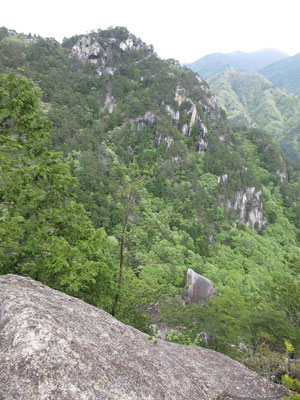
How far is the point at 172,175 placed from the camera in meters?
60.0

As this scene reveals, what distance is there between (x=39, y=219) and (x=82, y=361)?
4.69 metres

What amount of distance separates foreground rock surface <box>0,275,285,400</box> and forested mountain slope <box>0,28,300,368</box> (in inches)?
186

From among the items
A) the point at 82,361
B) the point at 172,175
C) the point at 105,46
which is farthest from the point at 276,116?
the point at 82,361

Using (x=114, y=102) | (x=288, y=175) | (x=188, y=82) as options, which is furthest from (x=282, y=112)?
(x=114, y=102)

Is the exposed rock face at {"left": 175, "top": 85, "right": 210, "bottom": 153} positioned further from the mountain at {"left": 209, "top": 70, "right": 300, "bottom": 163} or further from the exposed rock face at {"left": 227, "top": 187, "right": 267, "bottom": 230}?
the mountain at {"left": 209, "top": 70, "right": 300, "bottom": 163}

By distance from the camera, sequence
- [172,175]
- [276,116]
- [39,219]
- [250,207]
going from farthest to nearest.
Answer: [276,116] < [250,207] < [172,175] < [39,219]

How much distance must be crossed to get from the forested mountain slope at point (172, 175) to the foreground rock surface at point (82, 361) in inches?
186

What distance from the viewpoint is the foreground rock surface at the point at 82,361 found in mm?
2951

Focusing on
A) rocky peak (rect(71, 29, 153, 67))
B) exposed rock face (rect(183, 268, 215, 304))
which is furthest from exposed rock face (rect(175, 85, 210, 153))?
exposed rock face (rect(183, 268, 215, 304))

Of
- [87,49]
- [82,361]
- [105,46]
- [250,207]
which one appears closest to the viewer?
[82,361]

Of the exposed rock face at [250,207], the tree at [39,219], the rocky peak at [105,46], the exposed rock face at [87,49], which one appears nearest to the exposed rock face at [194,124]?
the exposed rock face at [250,207]

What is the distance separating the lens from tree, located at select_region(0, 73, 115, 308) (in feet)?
20.2

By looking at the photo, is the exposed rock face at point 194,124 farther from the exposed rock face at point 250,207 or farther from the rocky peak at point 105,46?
the rocky peak at point 105,46

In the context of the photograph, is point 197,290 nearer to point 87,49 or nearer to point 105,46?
point 87,49
